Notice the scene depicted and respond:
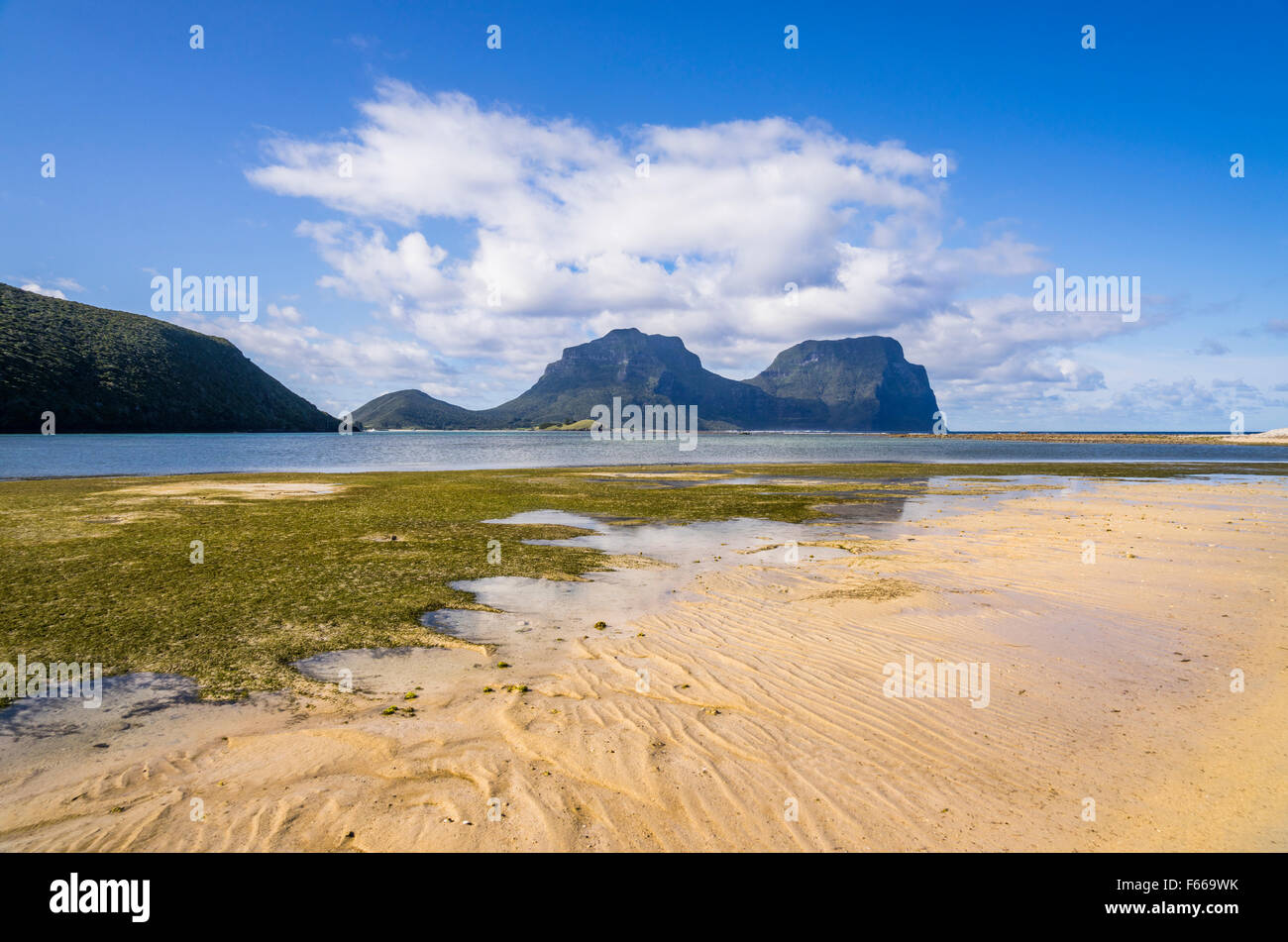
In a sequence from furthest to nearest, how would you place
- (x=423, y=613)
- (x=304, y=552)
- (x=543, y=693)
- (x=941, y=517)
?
(x=941, y=517) < (x=304, y=552) < (x=423, y=613) < (x=543, y=693)

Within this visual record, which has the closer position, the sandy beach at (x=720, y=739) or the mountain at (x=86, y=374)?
the sandy beach at (x=720, y=739)

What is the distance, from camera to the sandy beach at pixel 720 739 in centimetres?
559

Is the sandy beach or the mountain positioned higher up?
the mountain

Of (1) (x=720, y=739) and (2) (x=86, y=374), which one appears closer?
(1) (x=720, y=739)

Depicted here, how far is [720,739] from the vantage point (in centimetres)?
747

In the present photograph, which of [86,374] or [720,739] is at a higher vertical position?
[86,374]

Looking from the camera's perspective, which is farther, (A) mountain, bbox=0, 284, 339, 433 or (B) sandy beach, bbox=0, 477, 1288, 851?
(A) mountain, bbox=0, 284, 339, 433

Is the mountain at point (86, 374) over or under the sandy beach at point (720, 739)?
over

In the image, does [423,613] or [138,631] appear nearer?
[138,631]

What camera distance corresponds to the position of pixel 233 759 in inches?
266

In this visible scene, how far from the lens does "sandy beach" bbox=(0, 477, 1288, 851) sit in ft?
18.4
